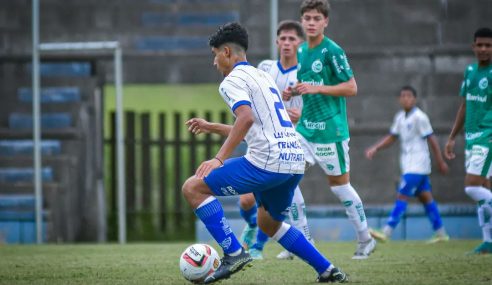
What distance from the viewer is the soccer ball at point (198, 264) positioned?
732 centimetres

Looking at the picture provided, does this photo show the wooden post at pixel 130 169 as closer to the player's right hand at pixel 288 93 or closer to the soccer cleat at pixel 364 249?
the soccer cleat at pixel 364 249

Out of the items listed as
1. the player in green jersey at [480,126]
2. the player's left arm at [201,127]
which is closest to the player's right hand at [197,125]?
the player's left arm at [201,127]

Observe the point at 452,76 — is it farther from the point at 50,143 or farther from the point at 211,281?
the point at 211,281

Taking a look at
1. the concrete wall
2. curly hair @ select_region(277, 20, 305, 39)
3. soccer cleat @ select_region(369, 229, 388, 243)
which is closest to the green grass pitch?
soccer cleat @ select_region(369, 229, 388, 243)

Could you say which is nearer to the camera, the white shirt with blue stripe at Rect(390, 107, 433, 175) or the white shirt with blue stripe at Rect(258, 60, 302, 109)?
the white shirt with blue stripe at Rect(258, 60, 302, 109)

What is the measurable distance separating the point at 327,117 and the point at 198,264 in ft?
9.24

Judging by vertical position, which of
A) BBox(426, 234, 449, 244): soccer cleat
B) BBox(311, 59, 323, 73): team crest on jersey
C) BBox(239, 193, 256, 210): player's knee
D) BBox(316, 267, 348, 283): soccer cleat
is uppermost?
BBox(311, 59, 323, 73): team crest on jersey

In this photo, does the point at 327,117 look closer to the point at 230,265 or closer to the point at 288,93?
the point at 288,93

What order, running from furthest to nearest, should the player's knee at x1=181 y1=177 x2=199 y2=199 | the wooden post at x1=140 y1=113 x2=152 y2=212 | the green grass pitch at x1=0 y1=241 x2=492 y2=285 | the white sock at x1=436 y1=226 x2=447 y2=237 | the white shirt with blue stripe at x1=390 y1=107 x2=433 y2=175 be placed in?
the wooden post at x1=140 y1=113 x2=152 y2=212 < the white shirt with blue stripe at x1=390 y1=107 x2=433 y2=175 < the white sock at x1=436 y1=226 x2=447 y2=237 < the green grass pitch at x1=0 y1=241 x2=492 y2=285 < the player's knee at x1=181 y1=177 x2=199 y2=199

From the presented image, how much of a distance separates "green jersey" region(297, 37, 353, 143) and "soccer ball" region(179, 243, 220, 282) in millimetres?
2593

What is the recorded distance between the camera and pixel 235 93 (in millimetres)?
7121

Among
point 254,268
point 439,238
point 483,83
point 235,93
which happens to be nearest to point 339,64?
point 483,83

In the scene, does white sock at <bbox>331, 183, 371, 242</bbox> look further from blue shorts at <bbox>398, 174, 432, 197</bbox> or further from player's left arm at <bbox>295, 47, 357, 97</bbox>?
blue shorts at <bbox>398, 174, 432, 197</bbox>

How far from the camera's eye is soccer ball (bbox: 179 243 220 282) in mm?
7320
